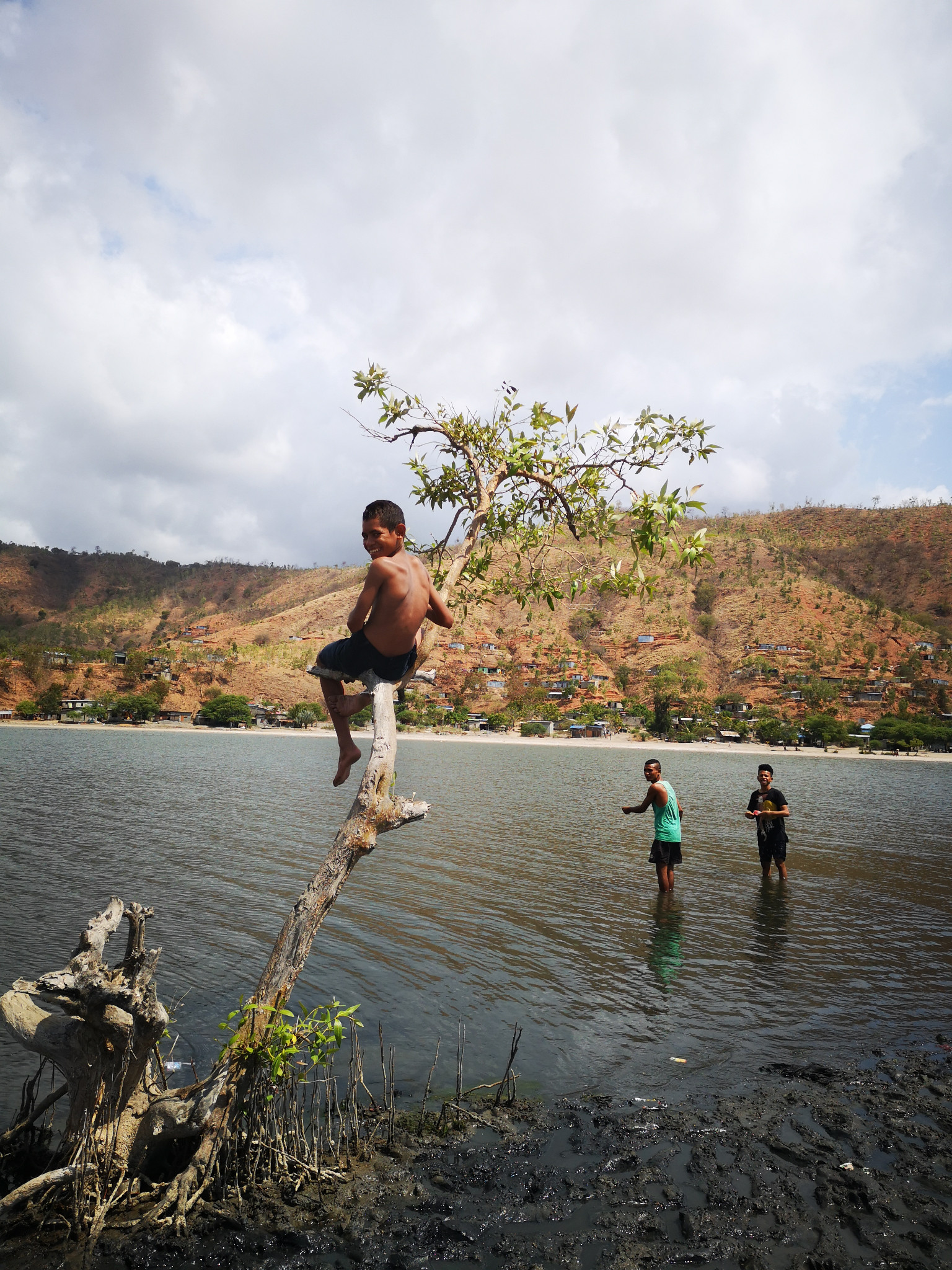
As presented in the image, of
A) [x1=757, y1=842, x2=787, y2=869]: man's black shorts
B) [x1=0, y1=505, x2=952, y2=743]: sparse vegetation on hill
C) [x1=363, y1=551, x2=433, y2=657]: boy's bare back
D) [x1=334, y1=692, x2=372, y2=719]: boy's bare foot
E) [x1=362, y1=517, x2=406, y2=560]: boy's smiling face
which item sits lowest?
[x1=757, y1=842, x2=787, y2=869]: man's black shorts

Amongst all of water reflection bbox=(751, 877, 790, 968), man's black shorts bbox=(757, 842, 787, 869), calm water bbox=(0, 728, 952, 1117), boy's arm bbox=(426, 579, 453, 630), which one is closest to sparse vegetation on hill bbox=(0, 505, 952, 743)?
calm water bbox=(0, 728, 952, 1117)

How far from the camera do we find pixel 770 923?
35.1 feet

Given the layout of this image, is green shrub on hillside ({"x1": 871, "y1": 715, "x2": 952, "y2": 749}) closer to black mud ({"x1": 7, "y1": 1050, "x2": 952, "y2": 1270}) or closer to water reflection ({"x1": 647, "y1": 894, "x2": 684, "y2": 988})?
water reflection ({"x1": 647, "y1": 894, "x2": 684, "y2": 988})

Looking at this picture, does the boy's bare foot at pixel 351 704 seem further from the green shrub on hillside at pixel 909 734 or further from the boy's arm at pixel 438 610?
the green shrub on hillside at pixel 909 734

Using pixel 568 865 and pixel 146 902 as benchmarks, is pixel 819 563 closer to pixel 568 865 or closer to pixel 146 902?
pixel 568 865

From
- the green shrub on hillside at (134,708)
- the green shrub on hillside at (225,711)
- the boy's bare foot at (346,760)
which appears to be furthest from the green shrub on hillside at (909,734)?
the green shrub on hillside at (134,708)

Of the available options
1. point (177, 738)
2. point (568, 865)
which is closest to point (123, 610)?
point (177, 738)

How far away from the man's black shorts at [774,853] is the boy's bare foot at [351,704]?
1070cm

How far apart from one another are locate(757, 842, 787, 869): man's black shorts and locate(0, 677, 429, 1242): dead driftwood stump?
34.4 ft

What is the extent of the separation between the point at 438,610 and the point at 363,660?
0.52 m

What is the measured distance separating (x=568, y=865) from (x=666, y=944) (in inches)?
219

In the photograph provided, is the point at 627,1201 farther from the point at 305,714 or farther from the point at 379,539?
the point at 305,714

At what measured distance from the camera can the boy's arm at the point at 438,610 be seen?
13.2 ft

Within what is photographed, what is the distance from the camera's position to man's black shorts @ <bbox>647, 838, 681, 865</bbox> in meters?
11.6
